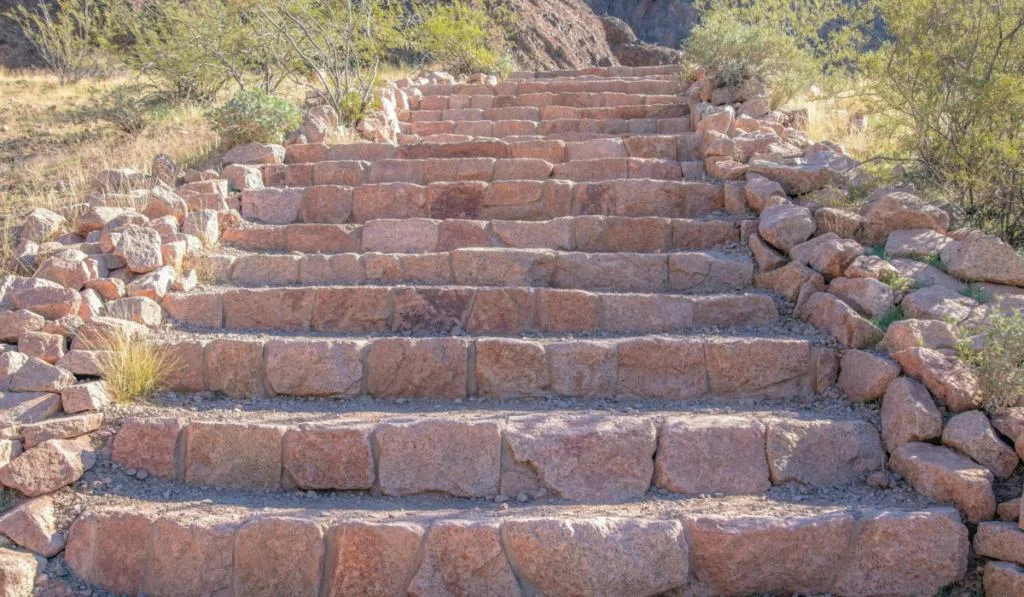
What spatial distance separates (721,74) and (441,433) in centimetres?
624

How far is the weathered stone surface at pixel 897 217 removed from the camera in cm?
506

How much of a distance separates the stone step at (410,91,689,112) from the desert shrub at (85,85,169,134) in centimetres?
330

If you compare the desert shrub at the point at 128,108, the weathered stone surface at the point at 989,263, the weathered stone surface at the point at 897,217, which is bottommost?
the weathered stone surface at the point at 989,263

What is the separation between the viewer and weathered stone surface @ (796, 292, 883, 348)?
4445 millimetres

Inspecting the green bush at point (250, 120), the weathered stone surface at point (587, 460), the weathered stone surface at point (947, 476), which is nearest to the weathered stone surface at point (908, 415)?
the weathered stone surface at point (947, 476)

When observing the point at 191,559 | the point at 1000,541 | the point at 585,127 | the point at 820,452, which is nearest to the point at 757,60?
the point at 585,127

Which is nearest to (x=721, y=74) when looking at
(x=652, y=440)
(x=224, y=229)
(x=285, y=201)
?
(x=285, y=201)

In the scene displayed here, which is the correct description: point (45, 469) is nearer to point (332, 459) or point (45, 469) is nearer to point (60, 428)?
point (60, 428)

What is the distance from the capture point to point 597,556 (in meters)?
3.41

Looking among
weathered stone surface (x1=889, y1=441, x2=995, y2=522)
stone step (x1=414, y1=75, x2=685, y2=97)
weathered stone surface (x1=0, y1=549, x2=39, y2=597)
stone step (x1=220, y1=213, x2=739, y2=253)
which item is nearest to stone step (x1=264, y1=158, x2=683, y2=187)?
stone step (x1=220, y1=213, x2=739, y2=253)

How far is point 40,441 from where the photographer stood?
4082mm

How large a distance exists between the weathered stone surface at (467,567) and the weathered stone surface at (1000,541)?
6.32 ft

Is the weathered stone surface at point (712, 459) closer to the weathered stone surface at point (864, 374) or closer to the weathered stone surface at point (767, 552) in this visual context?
the weathered stone surface at point (767, 552)

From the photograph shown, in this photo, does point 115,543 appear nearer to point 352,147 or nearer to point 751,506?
point 751,506
